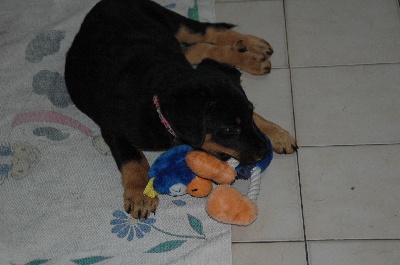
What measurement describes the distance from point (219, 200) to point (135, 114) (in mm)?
576

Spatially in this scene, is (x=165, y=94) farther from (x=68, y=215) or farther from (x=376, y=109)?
(x=376, y=109)

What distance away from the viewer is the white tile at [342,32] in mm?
3566

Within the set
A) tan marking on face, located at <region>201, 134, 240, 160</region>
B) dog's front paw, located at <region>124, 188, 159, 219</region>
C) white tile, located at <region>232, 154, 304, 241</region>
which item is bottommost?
white tile, located at <region>232, 154, 304, 241</region>

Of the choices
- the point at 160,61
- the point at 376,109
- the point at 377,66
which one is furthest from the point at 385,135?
the point at 160,61

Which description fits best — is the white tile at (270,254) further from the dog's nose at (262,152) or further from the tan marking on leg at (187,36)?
the tan marking on leg at (187,36)

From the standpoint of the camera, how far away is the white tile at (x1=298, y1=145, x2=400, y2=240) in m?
2.80

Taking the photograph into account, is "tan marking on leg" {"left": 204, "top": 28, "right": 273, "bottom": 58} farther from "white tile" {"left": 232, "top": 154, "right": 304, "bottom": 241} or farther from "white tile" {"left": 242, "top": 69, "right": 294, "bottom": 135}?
"white tile" {"left": 232, "top": 154, "right": 304, "bottom": 241}

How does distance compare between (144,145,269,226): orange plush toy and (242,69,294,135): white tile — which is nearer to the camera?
(144,145,269,226): orange plush toy

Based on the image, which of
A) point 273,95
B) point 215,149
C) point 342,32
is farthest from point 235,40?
point 215,149

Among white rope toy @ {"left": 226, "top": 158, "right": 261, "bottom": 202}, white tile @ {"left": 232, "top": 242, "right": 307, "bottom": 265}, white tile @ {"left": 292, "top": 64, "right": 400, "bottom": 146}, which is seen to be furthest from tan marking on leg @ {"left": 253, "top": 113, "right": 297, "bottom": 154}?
white tile @ {"left": 232, "top": 242, "right": 307, "bottom": 265}

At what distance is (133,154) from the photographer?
298 centimetres

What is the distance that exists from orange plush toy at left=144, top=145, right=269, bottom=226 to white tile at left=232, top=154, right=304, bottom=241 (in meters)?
0.11

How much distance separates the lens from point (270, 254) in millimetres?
2756

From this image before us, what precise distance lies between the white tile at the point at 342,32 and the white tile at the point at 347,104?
0.30 feet
